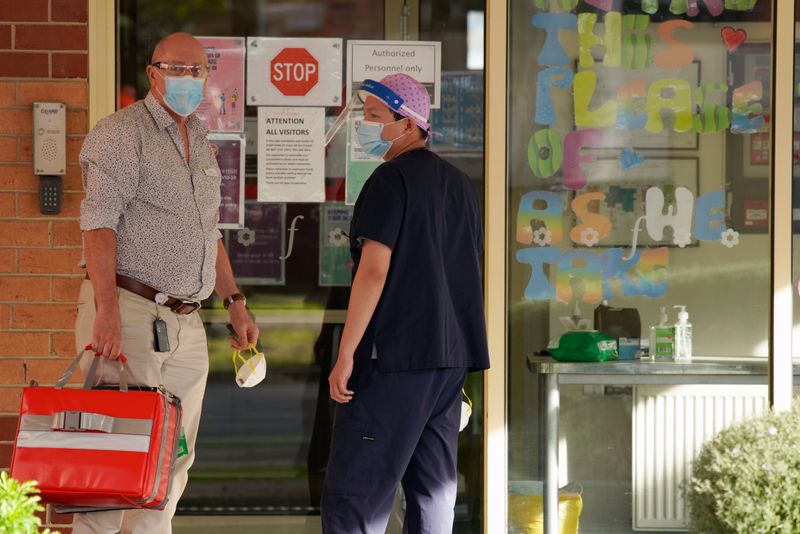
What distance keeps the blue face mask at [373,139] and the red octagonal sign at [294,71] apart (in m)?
1.00

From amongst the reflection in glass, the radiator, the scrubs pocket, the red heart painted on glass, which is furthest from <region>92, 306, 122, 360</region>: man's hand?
the red heart painted on glass

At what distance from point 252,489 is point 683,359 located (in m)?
1.80

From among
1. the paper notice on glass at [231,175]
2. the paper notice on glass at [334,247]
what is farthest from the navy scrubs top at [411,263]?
the paper notice on glass at [231,175]

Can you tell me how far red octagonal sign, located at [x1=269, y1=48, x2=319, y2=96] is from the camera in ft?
15.1

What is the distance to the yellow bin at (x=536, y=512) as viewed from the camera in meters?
4.59

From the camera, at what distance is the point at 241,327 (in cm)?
398

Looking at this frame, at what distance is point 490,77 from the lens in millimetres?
4559

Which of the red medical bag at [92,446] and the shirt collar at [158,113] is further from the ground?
the shirt collar at [158,113]

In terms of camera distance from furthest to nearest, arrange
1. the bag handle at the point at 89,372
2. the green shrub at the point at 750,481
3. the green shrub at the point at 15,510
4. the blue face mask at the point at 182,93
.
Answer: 1. the blue face mask at the point at 182,93
2. the bag handle at the point at 89,372
3. the green shrub at the point at 750,481
4. the green shrub at the point at 15,510

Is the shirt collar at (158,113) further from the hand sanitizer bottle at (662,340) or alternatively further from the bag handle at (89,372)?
the hand sanitizer bottle at (662,340)

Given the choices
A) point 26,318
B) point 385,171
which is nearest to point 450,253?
point 385,171

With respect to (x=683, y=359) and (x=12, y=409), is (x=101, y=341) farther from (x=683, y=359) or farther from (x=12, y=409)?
(x=683, y=359)

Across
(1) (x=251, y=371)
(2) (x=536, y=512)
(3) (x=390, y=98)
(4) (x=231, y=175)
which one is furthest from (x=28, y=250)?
(2) (x=536, y=512)

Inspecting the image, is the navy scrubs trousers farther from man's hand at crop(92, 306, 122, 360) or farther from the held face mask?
the held face mask
